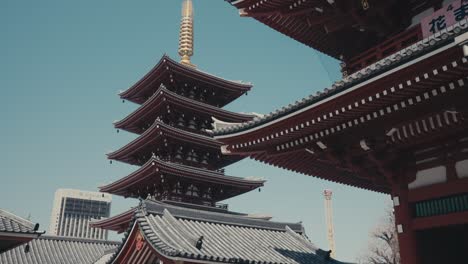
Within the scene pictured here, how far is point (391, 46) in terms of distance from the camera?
394 inches

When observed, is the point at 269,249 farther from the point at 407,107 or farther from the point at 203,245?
the point at 407,107

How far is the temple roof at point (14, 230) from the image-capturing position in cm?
1295

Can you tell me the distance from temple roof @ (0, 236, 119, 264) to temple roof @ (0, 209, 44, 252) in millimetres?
14098

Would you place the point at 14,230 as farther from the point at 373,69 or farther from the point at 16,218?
the point at 373,69

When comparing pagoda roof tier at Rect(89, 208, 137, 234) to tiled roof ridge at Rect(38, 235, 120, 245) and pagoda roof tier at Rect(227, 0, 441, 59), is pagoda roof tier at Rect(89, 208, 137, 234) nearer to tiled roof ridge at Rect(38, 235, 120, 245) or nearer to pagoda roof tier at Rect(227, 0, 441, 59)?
tiled roof ridge at Rect(38, 235, 120, 245)

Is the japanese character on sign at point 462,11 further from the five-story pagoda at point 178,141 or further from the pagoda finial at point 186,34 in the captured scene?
the pagoda finial at point 186,34

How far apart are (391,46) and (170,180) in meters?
20.5

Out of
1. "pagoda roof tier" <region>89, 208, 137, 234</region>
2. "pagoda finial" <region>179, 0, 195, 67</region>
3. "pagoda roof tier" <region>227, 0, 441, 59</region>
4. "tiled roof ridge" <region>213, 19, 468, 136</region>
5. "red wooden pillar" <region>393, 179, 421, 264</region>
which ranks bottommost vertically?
"red wooden pillar" <region>393, 179, 421, 264</region>

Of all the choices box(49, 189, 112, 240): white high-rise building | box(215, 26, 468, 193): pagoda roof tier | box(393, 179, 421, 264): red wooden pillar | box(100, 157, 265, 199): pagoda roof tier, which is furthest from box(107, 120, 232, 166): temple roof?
box(49, 189, 112, 240): white high-rise building

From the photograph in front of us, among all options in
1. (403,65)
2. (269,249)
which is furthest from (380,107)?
(269,249)

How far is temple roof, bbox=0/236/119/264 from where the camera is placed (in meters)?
27.3

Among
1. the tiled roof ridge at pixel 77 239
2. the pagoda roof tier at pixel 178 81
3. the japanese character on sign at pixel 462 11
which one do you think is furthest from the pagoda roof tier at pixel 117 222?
the japanese character on sign at pixel 462 11

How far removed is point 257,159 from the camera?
1180cm

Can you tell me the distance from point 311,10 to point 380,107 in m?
3.82
